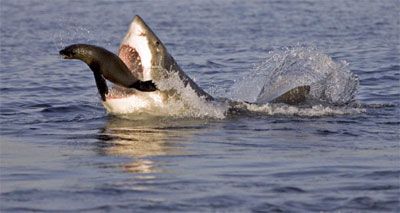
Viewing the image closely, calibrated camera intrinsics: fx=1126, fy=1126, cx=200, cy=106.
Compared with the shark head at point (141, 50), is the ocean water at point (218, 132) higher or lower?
lower

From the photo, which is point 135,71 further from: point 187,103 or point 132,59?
point 187,103

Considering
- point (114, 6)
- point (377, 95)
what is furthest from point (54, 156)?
point (114, 6)

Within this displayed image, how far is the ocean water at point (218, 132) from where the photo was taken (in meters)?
8.04

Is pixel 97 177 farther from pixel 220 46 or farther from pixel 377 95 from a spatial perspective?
pixel 220 46

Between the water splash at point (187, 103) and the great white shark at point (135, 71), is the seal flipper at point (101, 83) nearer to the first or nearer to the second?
the great white shark at point (135, 71)

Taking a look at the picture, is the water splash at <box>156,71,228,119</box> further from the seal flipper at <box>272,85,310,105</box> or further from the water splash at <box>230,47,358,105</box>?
the water splash at <box>230,47,358,105</box>

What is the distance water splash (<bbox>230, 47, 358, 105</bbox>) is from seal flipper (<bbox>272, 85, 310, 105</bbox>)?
215 millimetres

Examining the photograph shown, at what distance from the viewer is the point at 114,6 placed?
27.5 m

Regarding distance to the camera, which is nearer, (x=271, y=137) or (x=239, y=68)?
(x=271, y=137)

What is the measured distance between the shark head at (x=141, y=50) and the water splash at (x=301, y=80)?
82.5 inches

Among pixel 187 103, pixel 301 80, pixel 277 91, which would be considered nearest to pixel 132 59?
pixel 187 103

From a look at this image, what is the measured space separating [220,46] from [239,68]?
9.00ft

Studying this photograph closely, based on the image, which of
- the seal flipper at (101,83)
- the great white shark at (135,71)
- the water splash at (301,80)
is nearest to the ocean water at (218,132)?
the water splash at (301,80)

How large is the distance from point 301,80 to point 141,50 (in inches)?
150
